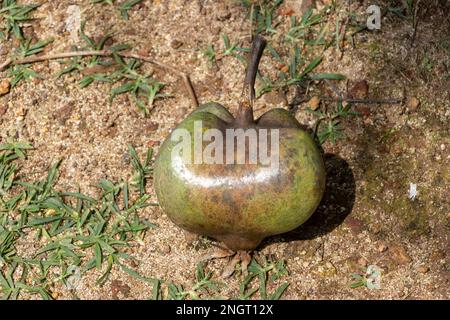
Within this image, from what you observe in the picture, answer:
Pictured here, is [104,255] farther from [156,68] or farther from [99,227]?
[156,68]

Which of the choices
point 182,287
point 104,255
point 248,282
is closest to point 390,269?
point 248,282

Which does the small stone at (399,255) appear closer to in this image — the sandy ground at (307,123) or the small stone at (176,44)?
the sandy ground at (307,123)

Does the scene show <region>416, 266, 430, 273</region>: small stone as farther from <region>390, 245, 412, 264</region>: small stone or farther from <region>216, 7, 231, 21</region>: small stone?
<region>216, 7, 231, 21</region>: small stone

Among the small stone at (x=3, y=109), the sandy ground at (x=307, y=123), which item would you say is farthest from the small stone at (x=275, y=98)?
the small stone at (x=3, y=109)

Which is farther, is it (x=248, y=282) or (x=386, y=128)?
(x=386, y=128)

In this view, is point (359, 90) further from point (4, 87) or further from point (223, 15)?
point (4, 87)

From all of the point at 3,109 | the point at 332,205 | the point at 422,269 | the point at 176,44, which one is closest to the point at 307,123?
the point at 332,205

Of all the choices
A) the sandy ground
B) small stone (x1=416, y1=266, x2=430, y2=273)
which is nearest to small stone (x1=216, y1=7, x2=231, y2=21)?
the sandy ground

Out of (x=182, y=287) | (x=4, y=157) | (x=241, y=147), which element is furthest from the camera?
(x=4, y=157)
